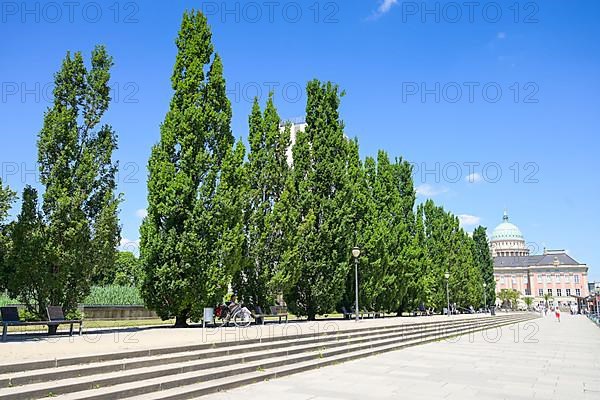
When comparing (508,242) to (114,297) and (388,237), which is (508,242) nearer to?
(388,237)

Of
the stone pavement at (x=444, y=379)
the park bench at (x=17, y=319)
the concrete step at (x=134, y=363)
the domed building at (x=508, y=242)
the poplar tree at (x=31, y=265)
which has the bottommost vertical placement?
the stone pavement at (x=444, y=379)

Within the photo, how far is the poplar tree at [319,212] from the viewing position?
2616 centimetres

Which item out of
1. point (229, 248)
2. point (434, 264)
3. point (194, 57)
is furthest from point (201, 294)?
point (434, 264)

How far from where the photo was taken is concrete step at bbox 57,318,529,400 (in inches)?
320

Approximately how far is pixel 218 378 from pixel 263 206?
14.8 m

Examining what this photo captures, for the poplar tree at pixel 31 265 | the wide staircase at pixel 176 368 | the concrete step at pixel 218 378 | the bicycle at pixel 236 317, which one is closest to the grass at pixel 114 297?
the bicycle at pixel 236 317

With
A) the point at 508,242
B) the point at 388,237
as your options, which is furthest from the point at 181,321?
the point at 508,242

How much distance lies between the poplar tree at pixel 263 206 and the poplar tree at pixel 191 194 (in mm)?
2997

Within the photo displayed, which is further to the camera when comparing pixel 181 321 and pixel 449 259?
pixel 449 259

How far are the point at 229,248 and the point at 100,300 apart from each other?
21.9 meters

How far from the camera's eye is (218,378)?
33.5 ft

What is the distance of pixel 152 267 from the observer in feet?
61.1

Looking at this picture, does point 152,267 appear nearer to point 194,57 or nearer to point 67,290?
point 67,290

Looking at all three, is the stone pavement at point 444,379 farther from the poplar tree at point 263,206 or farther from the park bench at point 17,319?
the poplar tree at point 263,206
